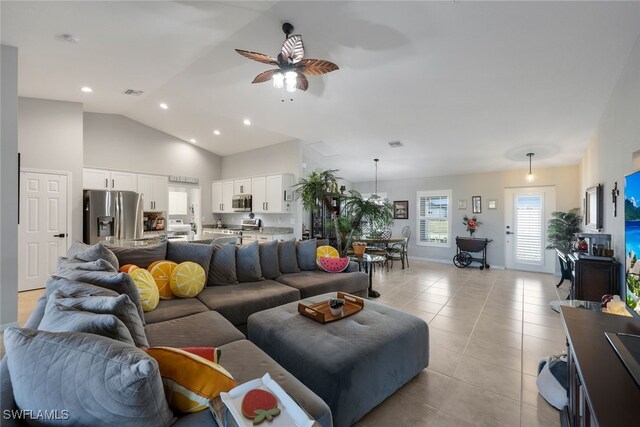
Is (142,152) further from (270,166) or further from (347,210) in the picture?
(347,210)

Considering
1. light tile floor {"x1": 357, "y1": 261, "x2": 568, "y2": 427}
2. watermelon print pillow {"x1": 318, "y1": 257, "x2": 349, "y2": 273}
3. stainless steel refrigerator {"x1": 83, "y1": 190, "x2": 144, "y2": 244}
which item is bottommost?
light tile floor {"x1": 357, "y1": 261, "x2": 568, "y2": 427}

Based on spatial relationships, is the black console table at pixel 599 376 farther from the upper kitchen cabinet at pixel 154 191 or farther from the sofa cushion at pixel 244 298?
the upper kitchen cabinet at pixel 154 191

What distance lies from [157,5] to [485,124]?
4.54 meters

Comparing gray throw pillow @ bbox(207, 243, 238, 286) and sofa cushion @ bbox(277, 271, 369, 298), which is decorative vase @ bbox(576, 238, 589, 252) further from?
gray throw pillow @ bbox(207, 243, 238, 286)

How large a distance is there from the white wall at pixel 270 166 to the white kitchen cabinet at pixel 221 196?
0.83 ft

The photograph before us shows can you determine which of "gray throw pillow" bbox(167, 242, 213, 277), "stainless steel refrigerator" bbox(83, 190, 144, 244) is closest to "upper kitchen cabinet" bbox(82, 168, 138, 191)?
"stainless steel refrigerator" bbox(83, 190, 144, 244)

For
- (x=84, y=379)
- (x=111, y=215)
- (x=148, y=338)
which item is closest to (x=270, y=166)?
(x=111, y=215)

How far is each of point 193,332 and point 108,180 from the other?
558 cm

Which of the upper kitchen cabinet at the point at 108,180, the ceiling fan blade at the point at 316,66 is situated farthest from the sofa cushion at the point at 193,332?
the upper kitchen cabinet at the point at 108,180

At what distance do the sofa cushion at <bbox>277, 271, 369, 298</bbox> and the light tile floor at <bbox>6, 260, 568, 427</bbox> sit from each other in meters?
0.73

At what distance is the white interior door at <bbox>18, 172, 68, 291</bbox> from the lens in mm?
4387

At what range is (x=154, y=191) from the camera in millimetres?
6547

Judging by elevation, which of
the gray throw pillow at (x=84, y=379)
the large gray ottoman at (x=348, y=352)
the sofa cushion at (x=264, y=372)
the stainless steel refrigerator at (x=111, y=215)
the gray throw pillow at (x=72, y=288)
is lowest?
the large gray ottoman at (x=348, y=352)

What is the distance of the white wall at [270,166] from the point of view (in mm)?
6246
